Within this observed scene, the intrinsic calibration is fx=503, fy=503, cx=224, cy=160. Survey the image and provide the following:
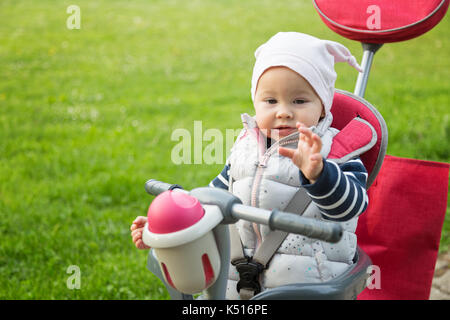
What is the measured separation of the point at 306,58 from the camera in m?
1.67

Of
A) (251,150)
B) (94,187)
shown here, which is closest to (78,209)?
(94,187)

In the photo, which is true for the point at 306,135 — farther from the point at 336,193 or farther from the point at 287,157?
the point at 287,157

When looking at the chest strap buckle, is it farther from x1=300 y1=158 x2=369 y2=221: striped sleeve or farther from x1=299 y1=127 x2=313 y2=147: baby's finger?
Result: x1=299 y1=127 x2=313 y2=147: baby's finger

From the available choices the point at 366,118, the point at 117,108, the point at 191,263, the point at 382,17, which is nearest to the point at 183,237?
the point at 191,263

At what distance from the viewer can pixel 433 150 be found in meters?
4.55

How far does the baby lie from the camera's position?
1.60 meters

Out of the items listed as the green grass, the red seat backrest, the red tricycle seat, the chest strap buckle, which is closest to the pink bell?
the chest strap buckle

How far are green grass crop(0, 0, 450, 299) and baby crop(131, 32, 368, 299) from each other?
1.42m

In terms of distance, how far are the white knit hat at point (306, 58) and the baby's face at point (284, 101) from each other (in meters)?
0.02

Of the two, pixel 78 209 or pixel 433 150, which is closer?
pixel 78 209

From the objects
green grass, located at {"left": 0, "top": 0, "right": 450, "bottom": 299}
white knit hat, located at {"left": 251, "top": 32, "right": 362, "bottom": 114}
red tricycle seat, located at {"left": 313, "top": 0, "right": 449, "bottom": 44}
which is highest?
red tricycle seat, located at {"left": 313, "top": 0, "right": 449, "bottom": 44}

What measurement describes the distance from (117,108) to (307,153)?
478 centimetres
